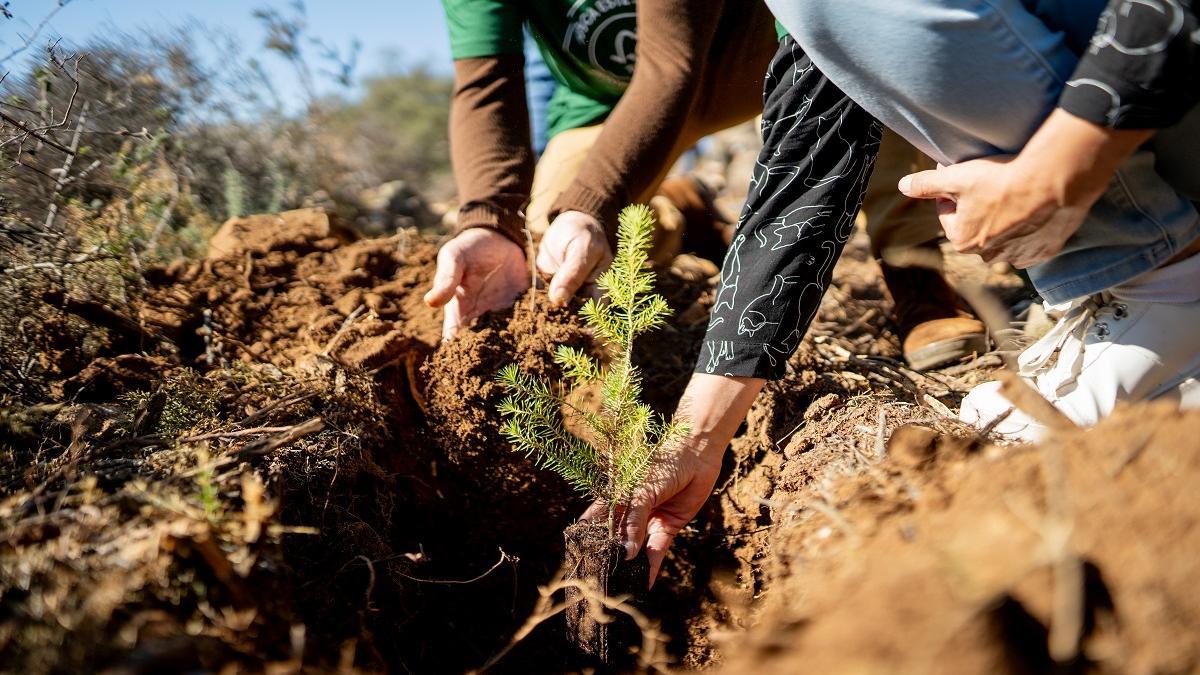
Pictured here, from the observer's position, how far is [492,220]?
7.00ft

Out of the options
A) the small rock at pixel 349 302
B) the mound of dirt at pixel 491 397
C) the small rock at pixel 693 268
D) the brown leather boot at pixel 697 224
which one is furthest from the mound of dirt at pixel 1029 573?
the brown leather boot at pixel 697 224

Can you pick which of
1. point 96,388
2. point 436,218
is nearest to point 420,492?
point 96,388

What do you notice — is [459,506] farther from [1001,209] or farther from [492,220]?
[1001,209]

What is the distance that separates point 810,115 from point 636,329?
585 mm

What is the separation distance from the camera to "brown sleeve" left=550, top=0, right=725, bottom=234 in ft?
A: 6.51

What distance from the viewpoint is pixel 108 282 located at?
2.10 meters

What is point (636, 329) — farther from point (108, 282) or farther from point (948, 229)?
point (108, 282)

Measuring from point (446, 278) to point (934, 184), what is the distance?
121cm

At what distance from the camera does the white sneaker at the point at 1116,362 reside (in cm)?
134

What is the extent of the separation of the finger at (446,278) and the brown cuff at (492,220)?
162mm

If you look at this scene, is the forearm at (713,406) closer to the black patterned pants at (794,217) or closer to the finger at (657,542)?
the black patterned pants at (794,217)

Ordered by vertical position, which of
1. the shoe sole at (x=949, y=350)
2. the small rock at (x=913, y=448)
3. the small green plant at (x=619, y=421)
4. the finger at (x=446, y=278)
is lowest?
the shoe sole at (x=949, y=350)

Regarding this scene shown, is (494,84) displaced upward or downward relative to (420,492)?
upward

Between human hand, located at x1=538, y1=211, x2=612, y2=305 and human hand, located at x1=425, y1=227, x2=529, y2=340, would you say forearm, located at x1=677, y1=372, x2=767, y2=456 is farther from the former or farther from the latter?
human hand, located at x1=425, y1=227, x2=529, y2=340
